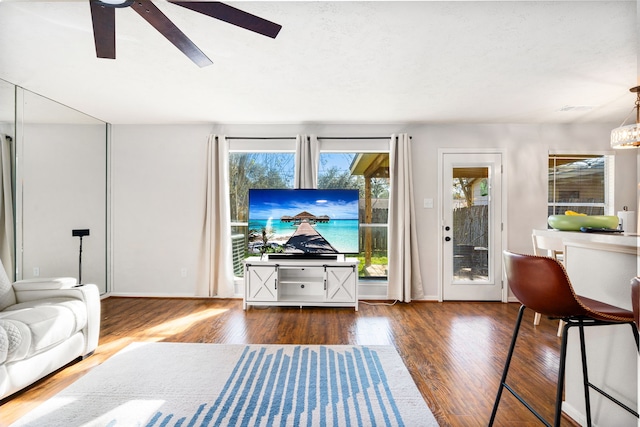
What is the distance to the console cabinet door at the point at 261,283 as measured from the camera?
12.8 ft

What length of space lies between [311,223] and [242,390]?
89.3 inches

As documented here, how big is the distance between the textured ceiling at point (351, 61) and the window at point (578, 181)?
2.01 feet

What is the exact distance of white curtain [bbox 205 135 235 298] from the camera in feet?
14.3

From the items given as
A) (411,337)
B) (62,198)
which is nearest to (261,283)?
(411,337)

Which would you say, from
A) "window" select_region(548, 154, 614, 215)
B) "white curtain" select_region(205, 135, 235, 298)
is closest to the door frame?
"window" select_region(548, 154, 614, 215)

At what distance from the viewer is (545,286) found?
139 cm

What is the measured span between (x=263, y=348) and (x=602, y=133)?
507 centimetres

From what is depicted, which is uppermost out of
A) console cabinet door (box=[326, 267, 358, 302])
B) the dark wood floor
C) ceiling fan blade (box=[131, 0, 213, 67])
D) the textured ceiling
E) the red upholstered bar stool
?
the textured ceiling

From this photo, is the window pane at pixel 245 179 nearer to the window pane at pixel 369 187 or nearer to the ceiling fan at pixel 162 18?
the window pane at pixel 369 187

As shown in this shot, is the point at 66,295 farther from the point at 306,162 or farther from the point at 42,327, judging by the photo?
the point at 306,162

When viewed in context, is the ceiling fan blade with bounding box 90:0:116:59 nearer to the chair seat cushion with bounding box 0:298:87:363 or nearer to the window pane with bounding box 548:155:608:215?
the chair seat cushion with bounding box 0:298:87:363

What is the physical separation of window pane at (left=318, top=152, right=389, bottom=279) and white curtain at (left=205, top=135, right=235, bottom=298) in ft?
4.42

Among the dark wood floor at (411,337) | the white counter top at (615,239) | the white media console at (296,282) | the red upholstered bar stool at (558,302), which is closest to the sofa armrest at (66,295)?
the dark wood floor at (411,337)

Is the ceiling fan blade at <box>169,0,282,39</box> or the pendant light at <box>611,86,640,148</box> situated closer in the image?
the ceiling fan blade at <box>169,0,282,39</box>
